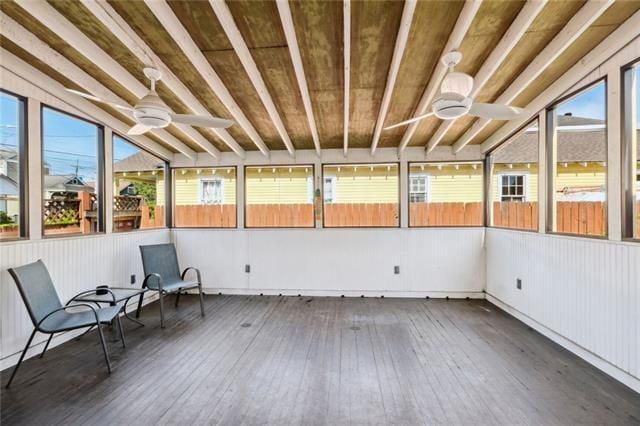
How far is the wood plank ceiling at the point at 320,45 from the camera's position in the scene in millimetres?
2273

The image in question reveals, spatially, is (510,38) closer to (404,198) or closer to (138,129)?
(404,198)

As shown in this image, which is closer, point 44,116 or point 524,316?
point 44,116

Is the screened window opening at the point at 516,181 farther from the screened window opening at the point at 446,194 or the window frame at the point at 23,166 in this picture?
the window frame at the point at 23,166

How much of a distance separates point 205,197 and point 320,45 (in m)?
3.93

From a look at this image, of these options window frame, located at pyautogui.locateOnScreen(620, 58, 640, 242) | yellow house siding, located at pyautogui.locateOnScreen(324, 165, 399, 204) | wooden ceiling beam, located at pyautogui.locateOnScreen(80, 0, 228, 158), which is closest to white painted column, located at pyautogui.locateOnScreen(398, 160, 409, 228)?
yellow house siding, located at pyautogui.locateOnScreen(324, 165, 399, 204)

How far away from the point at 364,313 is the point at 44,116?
14.9 feet

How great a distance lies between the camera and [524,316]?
155 inches

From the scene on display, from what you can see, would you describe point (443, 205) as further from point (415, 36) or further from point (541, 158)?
point (415, 36)

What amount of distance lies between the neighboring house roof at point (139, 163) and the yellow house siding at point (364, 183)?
308 cm

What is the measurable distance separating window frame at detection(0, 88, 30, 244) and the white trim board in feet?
18.4

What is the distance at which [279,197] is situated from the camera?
18.4ft

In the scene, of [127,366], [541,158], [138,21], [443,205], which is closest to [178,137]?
[138,21]

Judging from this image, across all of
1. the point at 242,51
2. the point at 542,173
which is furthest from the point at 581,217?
the point at 242,51

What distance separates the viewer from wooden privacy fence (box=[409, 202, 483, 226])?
5262 millimetres
